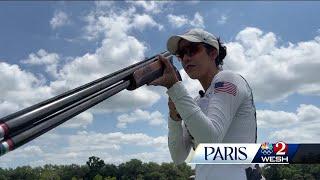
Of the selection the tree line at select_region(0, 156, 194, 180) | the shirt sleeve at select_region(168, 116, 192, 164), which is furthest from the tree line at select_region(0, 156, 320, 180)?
the shirt sleeve at select_region(168, 116, 192, 164)

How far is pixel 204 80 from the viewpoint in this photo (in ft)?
15.5

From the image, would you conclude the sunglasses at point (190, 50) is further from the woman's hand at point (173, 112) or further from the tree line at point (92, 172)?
the tree line at point (92, 172)

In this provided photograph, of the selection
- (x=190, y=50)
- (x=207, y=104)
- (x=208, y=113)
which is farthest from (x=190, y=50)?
(x=208, y=113)

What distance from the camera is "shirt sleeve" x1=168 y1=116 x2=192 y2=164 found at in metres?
4.90

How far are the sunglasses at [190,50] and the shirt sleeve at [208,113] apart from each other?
23.4 inches

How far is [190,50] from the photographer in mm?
4660

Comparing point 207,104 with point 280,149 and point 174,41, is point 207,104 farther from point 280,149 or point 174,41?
point 280,149

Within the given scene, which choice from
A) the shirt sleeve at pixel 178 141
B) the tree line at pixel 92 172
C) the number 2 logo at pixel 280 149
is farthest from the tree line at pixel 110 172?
the shirt sleeve at pixel 178 141

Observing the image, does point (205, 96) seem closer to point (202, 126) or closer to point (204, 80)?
point (204, 80)

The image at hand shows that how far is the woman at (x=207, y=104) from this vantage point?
4.00 meters

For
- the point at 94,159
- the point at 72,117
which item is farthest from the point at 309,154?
the point at 94,159

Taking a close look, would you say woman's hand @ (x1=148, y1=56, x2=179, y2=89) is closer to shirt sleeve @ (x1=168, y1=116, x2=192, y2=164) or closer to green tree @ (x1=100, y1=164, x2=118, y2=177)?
shirt sleeve @ (x1=168, y1=116, x2=192, y2=164)

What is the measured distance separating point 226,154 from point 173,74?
42.1 inches

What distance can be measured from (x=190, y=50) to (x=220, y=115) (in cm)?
93
